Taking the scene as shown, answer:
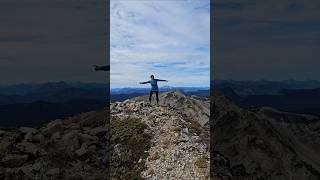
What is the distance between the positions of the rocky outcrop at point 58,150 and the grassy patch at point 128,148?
1.11 m

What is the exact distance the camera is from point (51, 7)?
1153cm

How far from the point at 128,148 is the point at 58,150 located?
229cm

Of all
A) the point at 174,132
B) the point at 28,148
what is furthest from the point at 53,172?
the point at 174,132

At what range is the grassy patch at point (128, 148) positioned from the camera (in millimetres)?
13211

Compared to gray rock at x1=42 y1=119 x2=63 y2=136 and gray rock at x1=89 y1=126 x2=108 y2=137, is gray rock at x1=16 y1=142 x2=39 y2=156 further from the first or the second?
gray rock at x1=89 y1=126 x2=108 y2=137

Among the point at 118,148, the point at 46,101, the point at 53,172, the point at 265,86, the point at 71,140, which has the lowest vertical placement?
the point at 53,172

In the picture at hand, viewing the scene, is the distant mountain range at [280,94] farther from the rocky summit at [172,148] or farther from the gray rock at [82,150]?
the gray rock at [82,150]

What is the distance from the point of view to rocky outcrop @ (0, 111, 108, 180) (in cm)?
1127

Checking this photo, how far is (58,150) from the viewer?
11.6m

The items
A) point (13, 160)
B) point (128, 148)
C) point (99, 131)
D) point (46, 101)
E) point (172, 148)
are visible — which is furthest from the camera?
point (128, 148)

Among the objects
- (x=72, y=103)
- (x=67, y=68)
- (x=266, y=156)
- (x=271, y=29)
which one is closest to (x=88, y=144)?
(x=72, y=103)

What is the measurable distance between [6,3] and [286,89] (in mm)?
5993

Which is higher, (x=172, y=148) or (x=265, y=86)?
(x=265, y=86)

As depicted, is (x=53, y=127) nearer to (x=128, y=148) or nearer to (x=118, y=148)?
(x=118, y=148)
